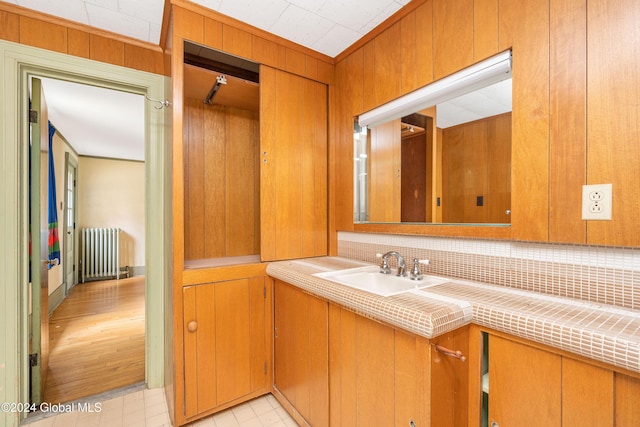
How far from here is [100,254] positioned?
5.20m

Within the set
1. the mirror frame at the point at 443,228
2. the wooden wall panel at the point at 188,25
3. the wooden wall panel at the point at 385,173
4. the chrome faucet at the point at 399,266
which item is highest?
the wooden wall panel at the point at 188,25

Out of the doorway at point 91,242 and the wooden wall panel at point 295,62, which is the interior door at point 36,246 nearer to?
the doorway at point 91,242

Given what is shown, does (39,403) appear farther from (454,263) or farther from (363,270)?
(454,263)

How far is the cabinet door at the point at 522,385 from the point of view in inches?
34.3

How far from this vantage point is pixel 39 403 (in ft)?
5.99

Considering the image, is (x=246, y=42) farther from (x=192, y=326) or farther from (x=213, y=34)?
(x=192, y=326)

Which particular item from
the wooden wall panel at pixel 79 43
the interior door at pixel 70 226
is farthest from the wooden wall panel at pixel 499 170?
the interior door at pixel 70 226

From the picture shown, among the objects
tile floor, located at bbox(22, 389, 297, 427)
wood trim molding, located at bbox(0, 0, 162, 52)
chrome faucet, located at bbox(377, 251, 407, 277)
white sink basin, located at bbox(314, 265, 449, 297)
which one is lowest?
tile floor, located at bbox(22, 389, 297, 427)

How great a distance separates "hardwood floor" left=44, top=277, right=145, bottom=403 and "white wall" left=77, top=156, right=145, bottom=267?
60.7 inches

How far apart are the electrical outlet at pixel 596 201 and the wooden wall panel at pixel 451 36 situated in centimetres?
75

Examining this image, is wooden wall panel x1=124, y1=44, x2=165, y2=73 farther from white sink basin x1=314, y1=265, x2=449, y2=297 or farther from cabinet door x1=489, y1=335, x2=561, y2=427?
cabinet door x1=489, y1=335, x2=561, y2=427

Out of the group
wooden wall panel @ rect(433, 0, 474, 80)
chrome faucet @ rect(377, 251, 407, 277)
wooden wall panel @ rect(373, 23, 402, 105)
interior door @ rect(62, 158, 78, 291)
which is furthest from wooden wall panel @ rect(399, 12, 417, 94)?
interior door @ rect(62, 158, 78, 291)

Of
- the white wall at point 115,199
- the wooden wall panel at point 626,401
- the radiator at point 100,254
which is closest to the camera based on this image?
the wooden wall panel at point 626,401

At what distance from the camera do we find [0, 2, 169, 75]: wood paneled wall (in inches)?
64.1
